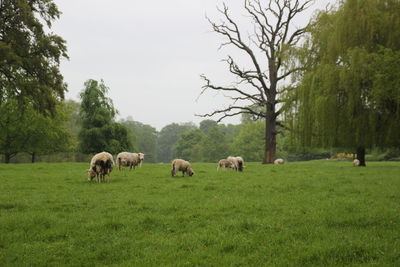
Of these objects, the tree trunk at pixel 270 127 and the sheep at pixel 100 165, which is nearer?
the sheep at pixel 100 165

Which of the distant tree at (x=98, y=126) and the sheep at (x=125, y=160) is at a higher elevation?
the distant tree at (x=98, y=126)

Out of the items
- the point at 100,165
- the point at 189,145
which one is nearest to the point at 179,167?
the point at 100,165

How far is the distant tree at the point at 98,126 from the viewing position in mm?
41188

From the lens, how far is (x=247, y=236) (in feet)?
22.4

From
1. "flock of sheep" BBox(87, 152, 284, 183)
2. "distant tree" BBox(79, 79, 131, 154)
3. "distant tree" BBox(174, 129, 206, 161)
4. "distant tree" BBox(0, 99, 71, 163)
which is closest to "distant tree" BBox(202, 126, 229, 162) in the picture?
"distant tree" BBox(174, 129, 206, 161)

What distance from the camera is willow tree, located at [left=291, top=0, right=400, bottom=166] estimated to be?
20938 mm

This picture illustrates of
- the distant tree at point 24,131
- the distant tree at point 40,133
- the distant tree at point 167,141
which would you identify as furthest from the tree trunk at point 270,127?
the distant tree at point 167,141

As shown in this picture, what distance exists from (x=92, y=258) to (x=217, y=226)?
2754mm

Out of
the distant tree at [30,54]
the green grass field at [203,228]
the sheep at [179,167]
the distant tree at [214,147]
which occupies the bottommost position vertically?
the green grass field at [203,228]

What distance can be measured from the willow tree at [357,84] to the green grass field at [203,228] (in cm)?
1033

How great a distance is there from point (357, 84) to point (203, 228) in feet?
59.4

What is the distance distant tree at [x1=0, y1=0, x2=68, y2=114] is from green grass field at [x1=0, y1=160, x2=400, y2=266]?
1175 centimetres

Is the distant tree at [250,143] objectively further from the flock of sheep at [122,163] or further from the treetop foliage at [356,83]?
the treetop foliage at [356,83]

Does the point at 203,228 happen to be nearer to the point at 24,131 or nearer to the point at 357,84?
the point at 357,84
